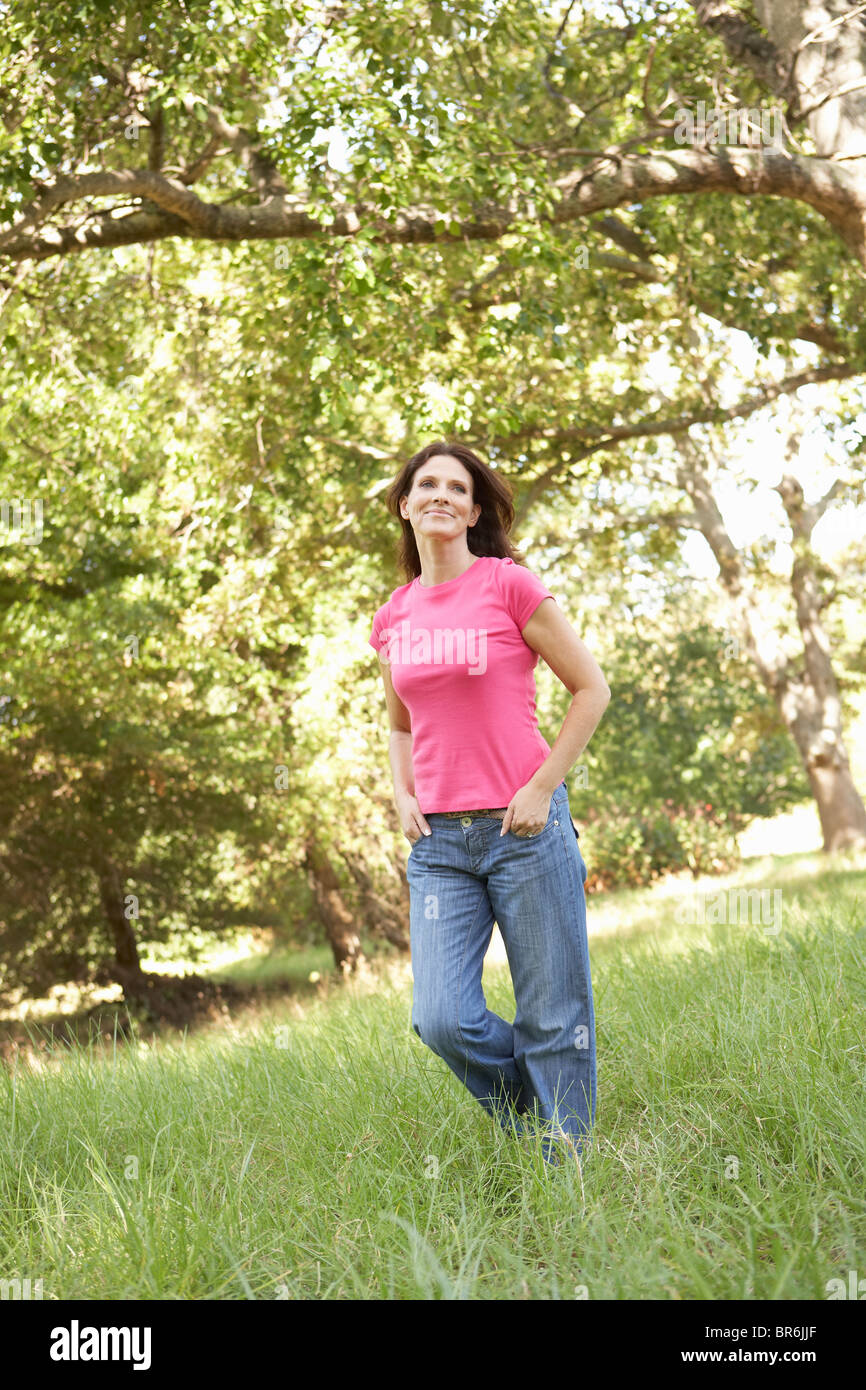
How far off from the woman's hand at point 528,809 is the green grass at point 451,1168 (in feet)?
2.87

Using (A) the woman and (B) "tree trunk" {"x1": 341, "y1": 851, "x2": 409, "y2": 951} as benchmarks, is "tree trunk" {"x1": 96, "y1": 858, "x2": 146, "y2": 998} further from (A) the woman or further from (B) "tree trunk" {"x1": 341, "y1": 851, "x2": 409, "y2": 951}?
(A) the woman

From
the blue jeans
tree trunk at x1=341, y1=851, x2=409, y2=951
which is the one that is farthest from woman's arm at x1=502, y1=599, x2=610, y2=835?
tree trunk at x1=341, y1=851, x2=409, y2=951

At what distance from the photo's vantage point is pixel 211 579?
12.1 m

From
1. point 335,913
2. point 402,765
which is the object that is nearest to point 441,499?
point 402,765

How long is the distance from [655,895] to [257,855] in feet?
16.6

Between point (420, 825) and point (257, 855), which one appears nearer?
point (420, 825)

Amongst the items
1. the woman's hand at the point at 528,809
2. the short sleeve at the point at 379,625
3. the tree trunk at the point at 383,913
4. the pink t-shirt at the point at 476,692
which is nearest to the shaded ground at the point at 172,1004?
the tree trunk at the point at 383,913

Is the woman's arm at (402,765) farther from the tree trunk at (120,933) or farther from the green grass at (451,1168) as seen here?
the tree trunk at (120,933)

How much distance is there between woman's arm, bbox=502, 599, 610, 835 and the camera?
3.06 meters

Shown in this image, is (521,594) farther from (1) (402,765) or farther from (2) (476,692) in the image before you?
(1) (402,765)

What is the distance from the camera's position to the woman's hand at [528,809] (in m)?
3.05

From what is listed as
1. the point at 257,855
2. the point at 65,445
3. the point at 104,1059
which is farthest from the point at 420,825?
the point at 257,855
